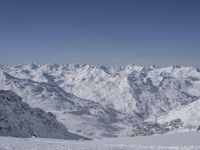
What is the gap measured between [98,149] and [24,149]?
8.64m

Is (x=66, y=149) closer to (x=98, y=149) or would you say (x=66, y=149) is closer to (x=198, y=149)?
(x=98, y=149)

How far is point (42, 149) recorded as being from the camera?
1753 inches

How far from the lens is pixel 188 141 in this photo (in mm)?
53281

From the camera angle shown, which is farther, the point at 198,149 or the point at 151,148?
the point at 151,148

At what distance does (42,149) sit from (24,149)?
6.67 ft

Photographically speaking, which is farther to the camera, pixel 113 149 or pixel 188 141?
pixel 188 141

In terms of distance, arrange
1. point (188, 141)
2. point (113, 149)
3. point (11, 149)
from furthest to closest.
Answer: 1. point (188, 141)
2. point (113, 149)
3. point (11, 149)

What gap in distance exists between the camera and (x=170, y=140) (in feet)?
185

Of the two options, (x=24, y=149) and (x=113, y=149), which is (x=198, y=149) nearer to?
(x=113, y=149)

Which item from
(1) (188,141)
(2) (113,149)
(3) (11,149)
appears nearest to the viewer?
(3) (11,149)

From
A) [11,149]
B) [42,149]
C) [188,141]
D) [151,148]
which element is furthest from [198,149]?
[11,149]

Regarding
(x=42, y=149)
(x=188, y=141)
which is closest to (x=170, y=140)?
(x=188, y=141)

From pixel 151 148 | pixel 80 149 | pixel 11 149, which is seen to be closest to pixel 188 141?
pixel 151 148

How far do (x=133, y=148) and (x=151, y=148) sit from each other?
2.19 metres
